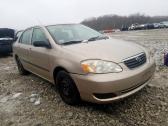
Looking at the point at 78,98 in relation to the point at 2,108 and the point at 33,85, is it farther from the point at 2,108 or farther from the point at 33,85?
the point at 33,85

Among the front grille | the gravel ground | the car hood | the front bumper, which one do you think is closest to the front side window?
the car hood

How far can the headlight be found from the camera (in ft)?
12.0

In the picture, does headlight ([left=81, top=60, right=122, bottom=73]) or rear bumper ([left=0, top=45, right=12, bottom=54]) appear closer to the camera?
headlight ([left=81, top=60, right=122, bottom=73])

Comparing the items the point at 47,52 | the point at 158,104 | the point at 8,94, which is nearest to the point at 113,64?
the point at 158,104

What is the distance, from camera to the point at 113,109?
4.08 metres

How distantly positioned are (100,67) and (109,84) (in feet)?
1.04

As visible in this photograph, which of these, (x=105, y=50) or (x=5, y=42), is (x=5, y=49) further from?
(x=105, y=50)

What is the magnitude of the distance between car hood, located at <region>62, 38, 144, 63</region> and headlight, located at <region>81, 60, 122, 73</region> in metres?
0.09

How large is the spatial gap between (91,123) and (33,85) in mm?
2795

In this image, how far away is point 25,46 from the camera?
621cm

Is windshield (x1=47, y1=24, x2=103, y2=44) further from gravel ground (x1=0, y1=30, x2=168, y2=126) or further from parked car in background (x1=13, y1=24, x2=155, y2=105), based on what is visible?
gravel ground (x1=0, y1=30, x2=168, y2=126)

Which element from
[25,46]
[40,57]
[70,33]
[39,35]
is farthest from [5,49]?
[70,33]

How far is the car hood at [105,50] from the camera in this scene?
12.5ft

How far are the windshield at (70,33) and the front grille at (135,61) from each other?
1.27 m
